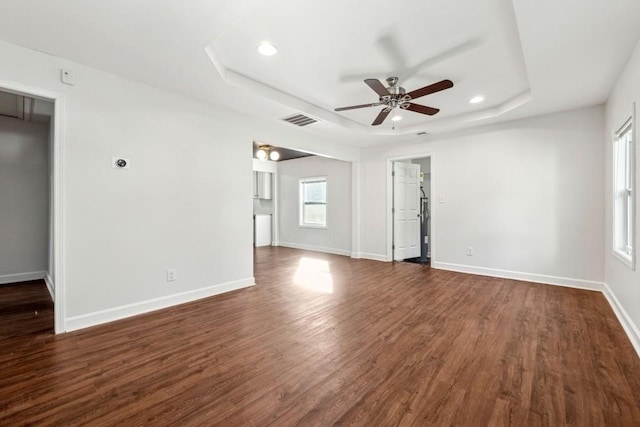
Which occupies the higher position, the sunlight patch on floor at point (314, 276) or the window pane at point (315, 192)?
the window pane at point (315, 192)

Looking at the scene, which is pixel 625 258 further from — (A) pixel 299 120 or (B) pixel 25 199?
(B) pixel 25 199

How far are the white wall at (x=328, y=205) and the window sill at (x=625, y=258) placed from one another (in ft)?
14.9

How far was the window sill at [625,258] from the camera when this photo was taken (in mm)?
2605

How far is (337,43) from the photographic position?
102 inches

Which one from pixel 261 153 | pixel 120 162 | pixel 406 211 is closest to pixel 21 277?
pixel 120 162

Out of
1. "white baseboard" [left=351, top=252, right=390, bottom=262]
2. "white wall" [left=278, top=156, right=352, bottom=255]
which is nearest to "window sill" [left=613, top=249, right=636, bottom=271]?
"white baseboard" [left=351, top=252, right=390, bottom=262]

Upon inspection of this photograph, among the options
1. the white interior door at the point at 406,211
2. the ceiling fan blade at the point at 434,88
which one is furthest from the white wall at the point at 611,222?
the white interior door at the point at 406,211

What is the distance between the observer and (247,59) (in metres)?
2.88

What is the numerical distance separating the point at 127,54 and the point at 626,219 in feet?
17.9

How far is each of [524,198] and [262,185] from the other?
21.0ft

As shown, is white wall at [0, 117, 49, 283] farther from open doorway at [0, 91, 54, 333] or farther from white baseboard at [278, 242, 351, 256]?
white baseboard at [278, 242, 351, 256]

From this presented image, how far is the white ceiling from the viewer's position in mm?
2041

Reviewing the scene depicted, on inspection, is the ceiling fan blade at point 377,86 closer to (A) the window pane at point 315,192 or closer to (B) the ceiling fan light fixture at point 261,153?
(A) the window pane at point 315,192

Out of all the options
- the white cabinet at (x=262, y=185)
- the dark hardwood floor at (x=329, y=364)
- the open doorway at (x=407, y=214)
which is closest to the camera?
the dark hardwood floor at (x=329, y=364)
